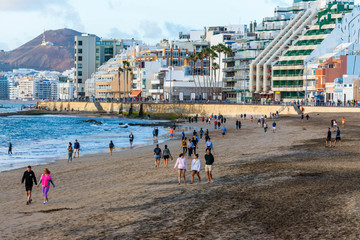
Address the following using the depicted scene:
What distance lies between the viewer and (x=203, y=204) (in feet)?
59.4

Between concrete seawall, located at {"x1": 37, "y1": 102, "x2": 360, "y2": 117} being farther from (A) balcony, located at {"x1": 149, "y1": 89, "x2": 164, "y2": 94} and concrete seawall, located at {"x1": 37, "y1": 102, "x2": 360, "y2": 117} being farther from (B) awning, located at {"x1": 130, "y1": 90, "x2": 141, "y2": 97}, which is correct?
(B) awning, located at {"x1": 130, "y1": 90, "x2": 141, "y2": 97}

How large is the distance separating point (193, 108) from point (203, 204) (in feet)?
304

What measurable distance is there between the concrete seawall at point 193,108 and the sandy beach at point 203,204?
53171 millimetres

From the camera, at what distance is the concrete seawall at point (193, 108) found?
86.4 m

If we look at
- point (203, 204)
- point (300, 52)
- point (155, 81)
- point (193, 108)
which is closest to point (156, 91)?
point (155, 81)

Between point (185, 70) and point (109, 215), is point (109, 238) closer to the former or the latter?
point (109, 215)

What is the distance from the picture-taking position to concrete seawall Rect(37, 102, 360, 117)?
8638 cm

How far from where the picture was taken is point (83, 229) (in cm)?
1573

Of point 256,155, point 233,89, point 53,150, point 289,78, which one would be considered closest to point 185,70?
point 233,89

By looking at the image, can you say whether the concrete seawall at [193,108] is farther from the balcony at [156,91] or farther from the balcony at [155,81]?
the balcony at [155,81]

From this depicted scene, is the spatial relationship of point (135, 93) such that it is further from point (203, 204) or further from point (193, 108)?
point (203, 204)

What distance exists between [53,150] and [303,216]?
3567cm

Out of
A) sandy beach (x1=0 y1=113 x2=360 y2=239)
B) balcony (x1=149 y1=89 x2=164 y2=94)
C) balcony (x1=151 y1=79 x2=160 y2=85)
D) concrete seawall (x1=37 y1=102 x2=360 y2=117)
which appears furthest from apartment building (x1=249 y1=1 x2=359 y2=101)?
sandy beach (x1=0 y1=113 x2=360 y2=239)

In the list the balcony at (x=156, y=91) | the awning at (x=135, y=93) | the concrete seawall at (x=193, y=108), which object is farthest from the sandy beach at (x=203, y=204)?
the awning at (x=135, y=93)
